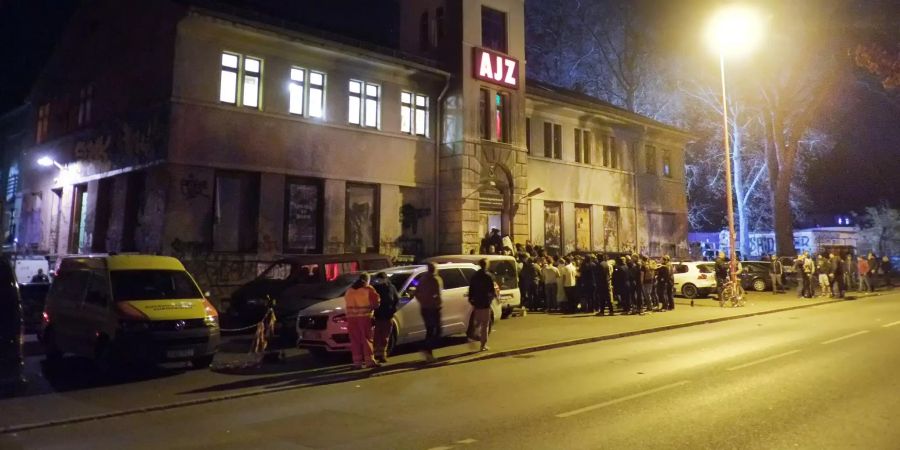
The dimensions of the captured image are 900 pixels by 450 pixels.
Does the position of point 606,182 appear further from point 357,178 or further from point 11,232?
point 11,232

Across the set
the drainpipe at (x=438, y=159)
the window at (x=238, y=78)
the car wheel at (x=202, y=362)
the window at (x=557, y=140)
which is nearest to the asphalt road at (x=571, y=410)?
the car wheel at (x=202, y=362)

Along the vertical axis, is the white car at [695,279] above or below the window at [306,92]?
below

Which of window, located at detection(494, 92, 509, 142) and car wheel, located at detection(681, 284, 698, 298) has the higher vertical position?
window, located at detection(494, 92, 509, 142)

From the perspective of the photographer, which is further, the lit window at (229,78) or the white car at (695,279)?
the white car at (695,279)

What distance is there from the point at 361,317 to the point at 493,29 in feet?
59.4

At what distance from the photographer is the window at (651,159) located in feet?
115

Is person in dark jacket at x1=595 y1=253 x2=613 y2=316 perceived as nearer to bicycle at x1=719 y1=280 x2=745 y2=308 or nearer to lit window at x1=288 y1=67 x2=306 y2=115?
bicycle at x1=719 y1=280 x2=745 y2=308

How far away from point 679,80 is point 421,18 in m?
24.1

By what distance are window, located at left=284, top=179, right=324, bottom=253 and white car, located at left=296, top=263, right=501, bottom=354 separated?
23.8 ft

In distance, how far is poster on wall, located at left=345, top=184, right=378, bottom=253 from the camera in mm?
21703

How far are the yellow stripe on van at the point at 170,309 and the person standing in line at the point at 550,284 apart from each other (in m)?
12.4

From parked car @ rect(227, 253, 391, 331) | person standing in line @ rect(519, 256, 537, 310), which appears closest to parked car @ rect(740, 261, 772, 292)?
person standing in line @ rect(519, 256, 537, 310)

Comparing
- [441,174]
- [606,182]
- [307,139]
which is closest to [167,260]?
[307,139]

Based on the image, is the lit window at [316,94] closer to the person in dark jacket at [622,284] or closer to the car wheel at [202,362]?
the person in dark jacket at [622,284]
